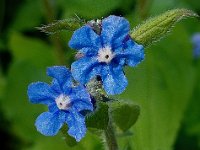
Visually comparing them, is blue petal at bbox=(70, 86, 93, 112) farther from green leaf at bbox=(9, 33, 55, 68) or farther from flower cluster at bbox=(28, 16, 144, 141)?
green leaf at bbox=(9, 33, 55, 68)

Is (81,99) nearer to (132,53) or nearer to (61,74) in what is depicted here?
(61,74)

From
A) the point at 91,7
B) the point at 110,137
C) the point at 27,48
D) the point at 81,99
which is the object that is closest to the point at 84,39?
the point at 81,99

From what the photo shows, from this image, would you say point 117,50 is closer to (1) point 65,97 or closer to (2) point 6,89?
(1) point 65,97

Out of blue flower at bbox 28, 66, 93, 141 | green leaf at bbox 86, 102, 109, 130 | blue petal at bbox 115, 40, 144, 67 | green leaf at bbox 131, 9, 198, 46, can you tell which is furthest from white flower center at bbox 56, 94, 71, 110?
green leaf at bbox 131, 9, 198, 46

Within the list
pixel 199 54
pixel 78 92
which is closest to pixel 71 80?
pixel 78 92

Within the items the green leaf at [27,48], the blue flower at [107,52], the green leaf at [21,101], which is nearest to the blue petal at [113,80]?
the blue flower at [107,52]

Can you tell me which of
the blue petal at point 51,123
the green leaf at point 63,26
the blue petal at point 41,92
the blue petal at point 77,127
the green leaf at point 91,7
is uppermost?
the green leaf at point 91,7

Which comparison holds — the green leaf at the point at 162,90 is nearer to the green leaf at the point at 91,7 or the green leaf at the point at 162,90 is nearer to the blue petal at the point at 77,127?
the green leaf at the point at 91,7
